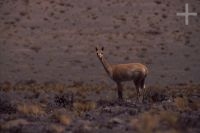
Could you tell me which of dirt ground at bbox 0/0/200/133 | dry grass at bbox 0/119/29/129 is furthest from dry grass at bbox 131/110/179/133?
dirt ground at bbox 0/0/200/133

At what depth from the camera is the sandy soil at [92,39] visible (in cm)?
3475

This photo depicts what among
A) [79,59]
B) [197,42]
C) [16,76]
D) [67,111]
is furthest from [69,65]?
[67,111]

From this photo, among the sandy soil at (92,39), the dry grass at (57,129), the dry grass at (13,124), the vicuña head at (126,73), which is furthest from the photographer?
the sandy soil at (92,39)

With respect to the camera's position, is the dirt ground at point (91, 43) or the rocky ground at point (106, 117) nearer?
the rocky ground at point (106, 117)

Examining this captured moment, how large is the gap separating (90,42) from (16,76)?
7469mm

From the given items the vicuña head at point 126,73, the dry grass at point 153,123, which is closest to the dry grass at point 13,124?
the dry grass at point 153,123

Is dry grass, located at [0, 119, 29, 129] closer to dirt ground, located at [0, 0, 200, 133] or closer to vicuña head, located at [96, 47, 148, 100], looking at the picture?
vicuña head, located at [96, 47, 148, 100]

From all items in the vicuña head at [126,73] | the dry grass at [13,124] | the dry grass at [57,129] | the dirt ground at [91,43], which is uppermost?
the dirt ground at [91,43]

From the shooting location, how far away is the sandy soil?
3475 cm

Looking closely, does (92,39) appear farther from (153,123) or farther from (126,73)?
(153,123)

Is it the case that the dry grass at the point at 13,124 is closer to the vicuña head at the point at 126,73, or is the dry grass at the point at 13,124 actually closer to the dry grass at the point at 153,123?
the dry grass at the point at 153,123

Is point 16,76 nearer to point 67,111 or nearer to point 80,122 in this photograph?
point 67,111

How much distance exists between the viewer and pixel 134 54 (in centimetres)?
3822

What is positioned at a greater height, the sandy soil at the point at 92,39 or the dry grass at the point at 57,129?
the sandy soil at the point at 92,39
